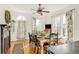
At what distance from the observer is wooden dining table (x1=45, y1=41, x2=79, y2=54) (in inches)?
54.9

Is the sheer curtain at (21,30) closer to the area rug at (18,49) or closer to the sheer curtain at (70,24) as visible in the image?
the area rug at (18,49)

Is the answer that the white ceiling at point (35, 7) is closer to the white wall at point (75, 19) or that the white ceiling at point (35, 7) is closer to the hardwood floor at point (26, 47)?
the white wall at point (75, 19)

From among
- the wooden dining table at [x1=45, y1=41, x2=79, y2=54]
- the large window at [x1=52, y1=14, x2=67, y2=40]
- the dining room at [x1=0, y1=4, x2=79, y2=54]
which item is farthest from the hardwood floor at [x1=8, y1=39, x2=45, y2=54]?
the large window at [x1=52, y1=14, x2=67, y2=40]

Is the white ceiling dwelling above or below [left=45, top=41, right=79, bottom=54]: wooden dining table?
above

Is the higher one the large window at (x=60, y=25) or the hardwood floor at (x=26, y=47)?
the large window at (x=60, y=25)

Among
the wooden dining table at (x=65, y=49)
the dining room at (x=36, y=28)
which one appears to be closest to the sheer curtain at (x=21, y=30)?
the dining room at (x=36, y=28)

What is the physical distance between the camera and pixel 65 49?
4.69 feet

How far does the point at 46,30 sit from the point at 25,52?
39 centimetres

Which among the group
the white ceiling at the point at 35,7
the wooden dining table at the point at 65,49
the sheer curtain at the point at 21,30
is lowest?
the wooden dining table at the point at 65,49

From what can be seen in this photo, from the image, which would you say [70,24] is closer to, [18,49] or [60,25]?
[60,25]

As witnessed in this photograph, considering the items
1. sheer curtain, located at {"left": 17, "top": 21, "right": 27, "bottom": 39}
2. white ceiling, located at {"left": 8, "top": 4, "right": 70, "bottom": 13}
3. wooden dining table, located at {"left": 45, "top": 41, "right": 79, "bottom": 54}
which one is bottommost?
wooden dining table, located at {"left": 45, "top": 41, "right": 79, "bottom": 54}

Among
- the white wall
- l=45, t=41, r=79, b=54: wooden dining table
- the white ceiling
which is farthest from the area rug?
the white wall

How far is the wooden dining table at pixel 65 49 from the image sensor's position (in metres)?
1.40

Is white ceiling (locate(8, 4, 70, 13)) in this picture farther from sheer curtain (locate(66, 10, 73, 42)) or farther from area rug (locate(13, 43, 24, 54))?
area rug (locate(13, 43, 24, 54))
